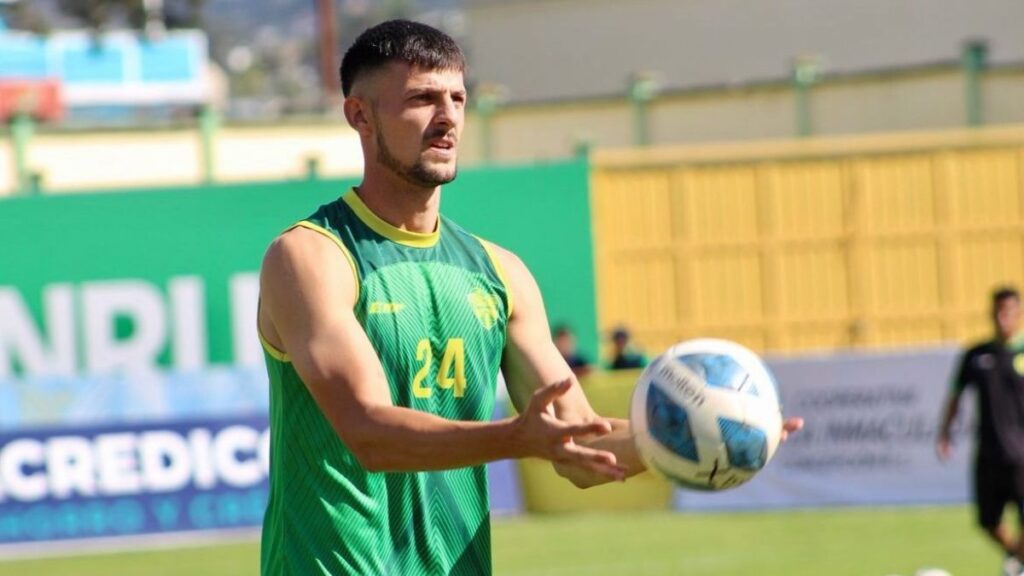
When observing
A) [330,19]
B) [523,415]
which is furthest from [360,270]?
[330,19]

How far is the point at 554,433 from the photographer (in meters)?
4.64

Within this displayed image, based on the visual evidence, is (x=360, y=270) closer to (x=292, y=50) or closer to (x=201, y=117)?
(x=201, y=117)

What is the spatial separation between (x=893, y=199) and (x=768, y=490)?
29.3ft

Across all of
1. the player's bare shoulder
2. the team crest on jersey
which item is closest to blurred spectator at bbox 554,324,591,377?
the team crest on jersey

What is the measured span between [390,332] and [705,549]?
1211 cm

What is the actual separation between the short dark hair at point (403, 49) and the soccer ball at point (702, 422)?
0.91 metres

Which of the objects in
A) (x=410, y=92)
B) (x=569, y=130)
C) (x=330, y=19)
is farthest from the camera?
(x=330, y=19)

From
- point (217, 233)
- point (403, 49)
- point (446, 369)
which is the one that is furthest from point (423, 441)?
point (217, 233)

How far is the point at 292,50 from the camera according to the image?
11481cm

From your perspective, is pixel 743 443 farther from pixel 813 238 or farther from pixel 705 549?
pixel 813 238

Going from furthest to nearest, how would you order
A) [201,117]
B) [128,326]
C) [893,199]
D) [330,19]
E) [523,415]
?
[330,19] < [201,117] < [893,199] < [128,326] < [523,415]

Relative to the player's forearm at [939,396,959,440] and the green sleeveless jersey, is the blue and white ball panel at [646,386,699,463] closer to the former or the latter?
the green sleeveless jersey

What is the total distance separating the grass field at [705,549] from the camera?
15648 mm

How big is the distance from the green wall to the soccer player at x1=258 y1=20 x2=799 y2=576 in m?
19.7
